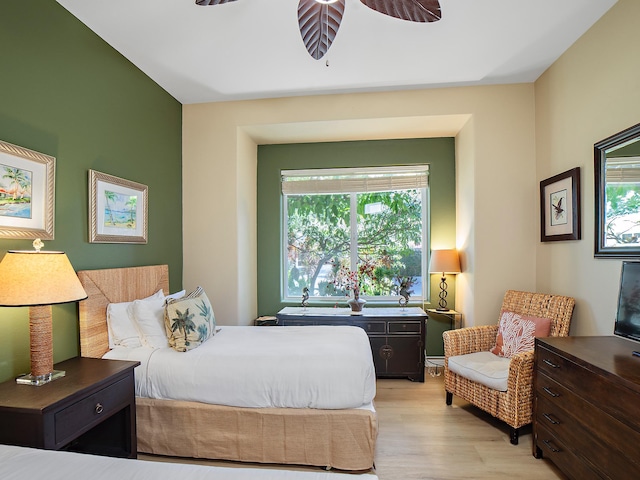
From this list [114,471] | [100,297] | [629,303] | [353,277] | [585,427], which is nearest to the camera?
[114,471]

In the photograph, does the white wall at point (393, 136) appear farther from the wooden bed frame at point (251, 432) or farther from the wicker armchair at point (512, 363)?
the wooden bed frame at point (251, 432)

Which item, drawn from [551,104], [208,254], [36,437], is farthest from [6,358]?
[551,104]

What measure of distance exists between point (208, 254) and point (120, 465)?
103 inches

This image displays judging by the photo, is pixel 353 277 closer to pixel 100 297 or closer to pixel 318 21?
pixel 100 297

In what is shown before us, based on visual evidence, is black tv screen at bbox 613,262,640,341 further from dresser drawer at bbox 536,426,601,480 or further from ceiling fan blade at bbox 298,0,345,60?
ceiling fan blade at bbox 298,0,345,60

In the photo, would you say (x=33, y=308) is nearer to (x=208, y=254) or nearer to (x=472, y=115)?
(x=208, y=254)

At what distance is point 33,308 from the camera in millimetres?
1809

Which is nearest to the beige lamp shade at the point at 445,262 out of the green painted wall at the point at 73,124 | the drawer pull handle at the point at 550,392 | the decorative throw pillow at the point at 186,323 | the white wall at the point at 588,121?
the white wall at the point at 588,121

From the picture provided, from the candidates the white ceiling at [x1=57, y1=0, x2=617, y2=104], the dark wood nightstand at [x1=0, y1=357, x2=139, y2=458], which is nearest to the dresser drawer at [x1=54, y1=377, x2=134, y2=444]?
the dark wood nightstand at [x1=0, y1=357, x2=139, y2=458]

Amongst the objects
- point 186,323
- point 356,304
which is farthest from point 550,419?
point 186,323

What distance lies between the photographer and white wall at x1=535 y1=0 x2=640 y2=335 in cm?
216

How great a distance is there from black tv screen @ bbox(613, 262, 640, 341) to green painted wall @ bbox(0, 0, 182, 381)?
3.32m

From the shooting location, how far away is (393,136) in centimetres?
400

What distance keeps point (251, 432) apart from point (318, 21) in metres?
2.40
